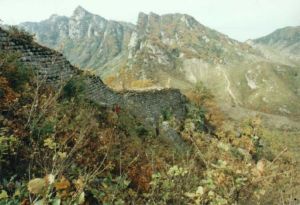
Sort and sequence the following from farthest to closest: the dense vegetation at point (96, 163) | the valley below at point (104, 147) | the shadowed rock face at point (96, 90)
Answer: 1. the shadowed rock face at point (96, 90)
2. the valley below at point (104, 147)
3. the dense vegetation at point (96, 163)

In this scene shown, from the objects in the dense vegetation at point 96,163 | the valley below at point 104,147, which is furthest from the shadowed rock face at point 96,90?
the dense vegetation at point 96,163

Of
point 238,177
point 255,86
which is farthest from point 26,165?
point 255,86

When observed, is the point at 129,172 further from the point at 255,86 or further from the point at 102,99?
the point at 255,86

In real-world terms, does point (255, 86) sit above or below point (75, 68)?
below

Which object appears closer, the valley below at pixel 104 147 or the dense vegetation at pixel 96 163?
the dense vegetation at pixel 96 163

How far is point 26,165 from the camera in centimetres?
650

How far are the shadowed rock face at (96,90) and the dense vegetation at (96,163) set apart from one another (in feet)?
1.83

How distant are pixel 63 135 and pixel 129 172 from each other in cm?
158

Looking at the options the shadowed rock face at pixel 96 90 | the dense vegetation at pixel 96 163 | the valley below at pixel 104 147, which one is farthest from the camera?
the shadowed rock face at pixel 96 90

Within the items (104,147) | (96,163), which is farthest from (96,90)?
(96,163)

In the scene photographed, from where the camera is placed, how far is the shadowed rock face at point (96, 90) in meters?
11.7

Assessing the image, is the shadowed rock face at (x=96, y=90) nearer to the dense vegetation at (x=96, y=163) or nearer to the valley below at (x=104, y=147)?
the valley below at (x=104, y=147)

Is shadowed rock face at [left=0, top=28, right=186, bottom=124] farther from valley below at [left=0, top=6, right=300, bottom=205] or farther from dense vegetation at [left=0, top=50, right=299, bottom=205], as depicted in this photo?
dense vegetation at [left=0, top=50, right=299, bottom=205]

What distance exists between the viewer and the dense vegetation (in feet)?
12.3
